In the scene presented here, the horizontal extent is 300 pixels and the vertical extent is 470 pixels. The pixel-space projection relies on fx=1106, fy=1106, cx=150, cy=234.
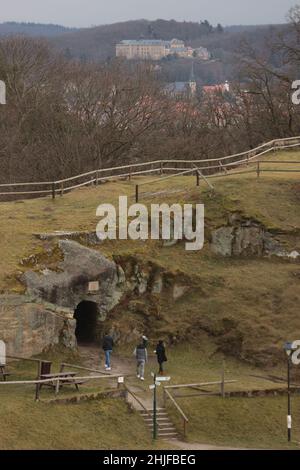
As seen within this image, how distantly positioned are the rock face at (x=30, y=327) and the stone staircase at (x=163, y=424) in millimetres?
5393

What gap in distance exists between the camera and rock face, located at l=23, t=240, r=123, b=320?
38.0 m

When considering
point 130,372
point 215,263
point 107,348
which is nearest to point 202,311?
point 215,263

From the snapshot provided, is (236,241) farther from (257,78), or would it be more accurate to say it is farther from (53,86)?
(53,86)

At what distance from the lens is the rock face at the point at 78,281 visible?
3797cm

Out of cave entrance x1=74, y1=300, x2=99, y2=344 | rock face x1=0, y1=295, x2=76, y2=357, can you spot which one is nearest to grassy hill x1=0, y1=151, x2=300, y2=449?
rock face x1=0, y1=295, x2=76, y2=357

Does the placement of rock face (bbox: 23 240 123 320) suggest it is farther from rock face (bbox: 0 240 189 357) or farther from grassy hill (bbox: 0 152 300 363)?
grassy hill (bbox: 0 152 300 363)

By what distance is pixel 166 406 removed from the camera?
110ft

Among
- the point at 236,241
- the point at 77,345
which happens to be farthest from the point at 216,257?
the point at 77,345

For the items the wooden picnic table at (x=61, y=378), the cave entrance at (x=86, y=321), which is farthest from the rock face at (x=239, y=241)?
the wooden picnic table at (x=61, y=378)

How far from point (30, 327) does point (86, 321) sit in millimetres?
4547

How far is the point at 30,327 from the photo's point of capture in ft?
120

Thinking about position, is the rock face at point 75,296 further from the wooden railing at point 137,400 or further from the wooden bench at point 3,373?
the wooden railing at point 137,400

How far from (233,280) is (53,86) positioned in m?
40.8

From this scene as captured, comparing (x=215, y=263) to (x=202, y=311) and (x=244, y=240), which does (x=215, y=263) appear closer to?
(x=244, y=240)
